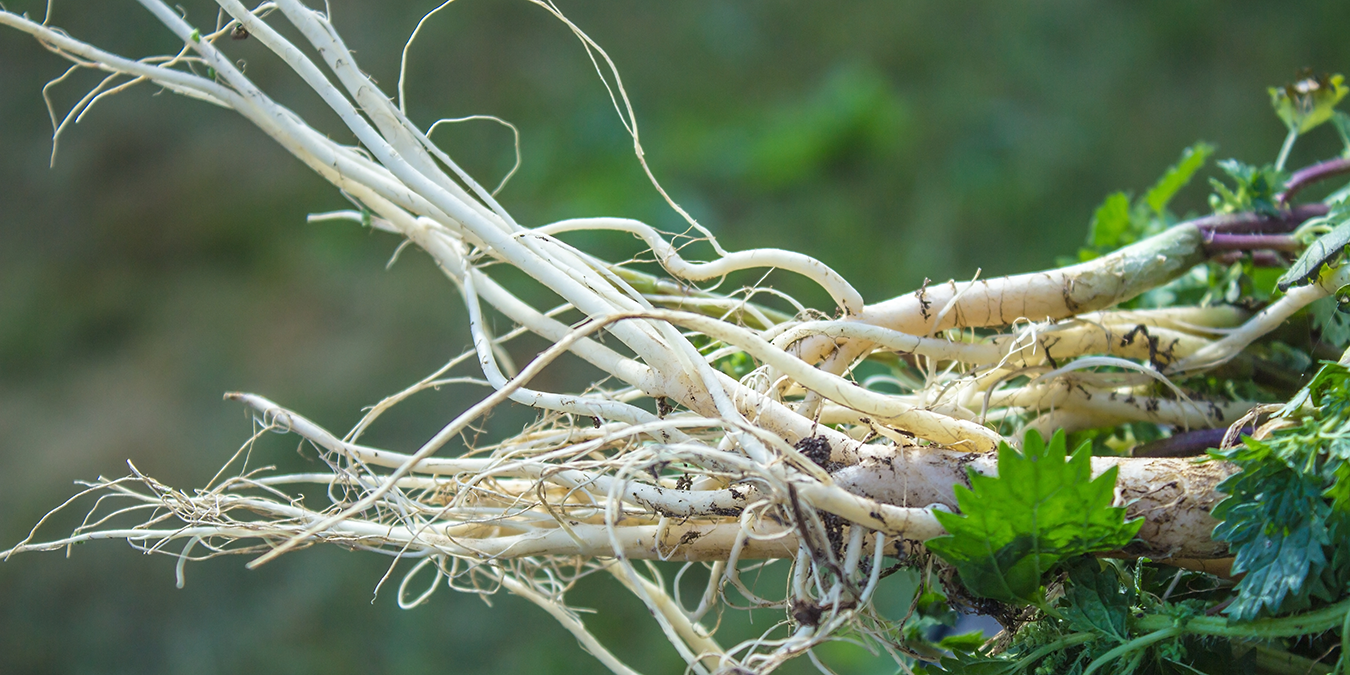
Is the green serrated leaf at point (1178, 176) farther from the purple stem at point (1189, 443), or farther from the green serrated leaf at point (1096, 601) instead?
the green serrated leaf at point (1096, 601)

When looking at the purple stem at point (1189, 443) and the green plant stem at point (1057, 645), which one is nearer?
the green plant stem at point (1057, 645)

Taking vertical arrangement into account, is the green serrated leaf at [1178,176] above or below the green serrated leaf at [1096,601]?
above

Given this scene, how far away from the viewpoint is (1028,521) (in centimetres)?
54

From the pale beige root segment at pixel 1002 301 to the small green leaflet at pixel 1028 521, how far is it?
0.69ft

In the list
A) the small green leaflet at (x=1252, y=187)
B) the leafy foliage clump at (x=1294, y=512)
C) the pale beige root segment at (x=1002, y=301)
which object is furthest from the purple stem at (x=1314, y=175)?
the leafy foliage clump at (x=1294, y=512)

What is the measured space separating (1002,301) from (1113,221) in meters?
0.41

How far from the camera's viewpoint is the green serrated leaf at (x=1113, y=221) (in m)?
1.01

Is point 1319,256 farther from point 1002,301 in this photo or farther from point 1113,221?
point 1113,221

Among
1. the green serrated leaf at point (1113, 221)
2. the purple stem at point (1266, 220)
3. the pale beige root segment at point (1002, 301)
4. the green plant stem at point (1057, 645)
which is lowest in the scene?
the green plant stem at point (1057, 645)

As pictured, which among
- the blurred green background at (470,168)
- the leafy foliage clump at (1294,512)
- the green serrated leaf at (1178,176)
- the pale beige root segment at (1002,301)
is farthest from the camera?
the blurred green background at (470,168)

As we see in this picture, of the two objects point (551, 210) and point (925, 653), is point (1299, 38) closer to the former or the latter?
point (551, 210)

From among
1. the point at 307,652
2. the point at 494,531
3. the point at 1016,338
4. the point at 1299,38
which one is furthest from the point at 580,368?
the point at 1299,38

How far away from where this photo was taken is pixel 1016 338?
0.72 metres

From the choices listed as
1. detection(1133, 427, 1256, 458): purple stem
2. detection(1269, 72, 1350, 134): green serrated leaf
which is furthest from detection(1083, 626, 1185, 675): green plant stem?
detection(1269, 72, 1350, 134): green serrated leaf
